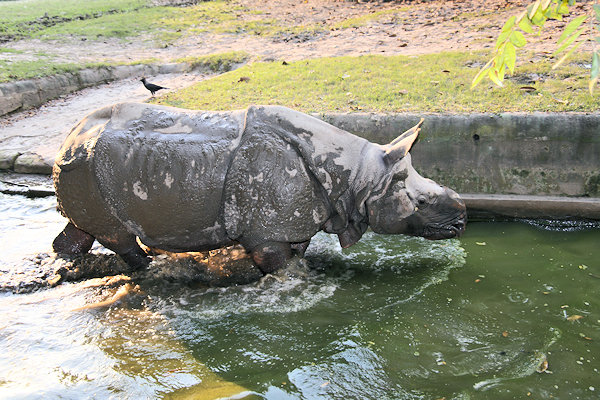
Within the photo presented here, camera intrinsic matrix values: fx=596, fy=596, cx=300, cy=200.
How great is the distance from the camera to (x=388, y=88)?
8727mm

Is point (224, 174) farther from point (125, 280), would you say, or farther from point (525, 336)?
point (525, 336)

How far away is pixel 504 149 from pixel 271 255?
3.45 meters

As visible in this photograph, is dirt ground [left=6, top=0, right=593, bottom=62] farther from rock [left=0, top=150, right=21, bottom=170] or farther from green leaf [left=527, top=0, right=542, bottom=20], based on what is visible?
green leaf [left=527, top=0, right=542, bottom=20]

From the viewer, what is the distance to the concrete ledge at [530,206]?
6.83 m

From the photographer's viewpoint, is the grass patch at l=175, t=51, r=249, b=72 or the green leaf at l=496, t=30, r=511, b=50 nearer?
the green leaf at l=496, t=30, r=511, b=50

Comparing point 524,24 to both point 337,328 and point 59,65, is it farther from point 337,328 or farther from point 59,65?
point 59,65

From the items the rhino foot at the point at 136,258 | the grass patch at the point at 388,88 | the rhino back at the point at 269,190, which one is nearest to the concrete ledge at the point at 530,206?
the grass patch at the point at 388,88

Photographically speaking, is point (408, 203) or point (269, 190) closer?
point (269, 190)

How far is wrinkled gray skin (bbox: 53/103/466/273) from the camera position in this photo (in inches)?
199

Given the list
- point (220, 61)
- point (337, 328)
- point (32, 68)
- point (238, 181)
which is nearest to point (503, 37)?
point (238, 181)

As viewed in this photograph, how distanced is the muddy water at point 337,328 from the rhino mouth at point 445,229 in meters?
0.56

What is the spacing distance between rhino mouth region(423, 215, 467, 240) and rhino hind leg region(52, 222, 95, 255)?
328cm

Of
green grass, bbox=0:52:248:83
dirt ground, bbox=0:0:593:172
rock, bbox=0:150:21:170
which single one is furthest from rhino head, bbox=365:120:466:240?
green grass, bbox=0:52:248:83

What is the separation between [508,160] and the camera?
7.07 m
